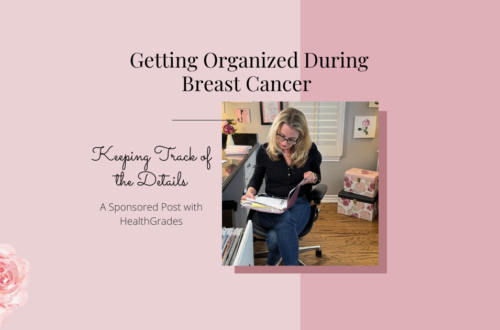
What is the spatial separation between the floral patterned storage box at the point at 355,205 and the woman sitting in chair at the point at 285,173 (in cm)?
66

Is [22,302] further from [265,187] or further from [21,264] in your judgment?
[265,187]

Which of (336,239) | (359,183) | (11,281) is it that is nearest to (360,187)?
(359,183)

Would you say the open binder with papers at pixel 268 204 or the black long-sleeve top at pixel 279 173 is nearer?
the open binder with papers at pixel 268 204

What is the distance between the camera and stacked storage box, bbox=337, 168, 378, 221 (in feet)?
6.48

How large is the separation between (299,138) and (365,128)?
21.5 inches

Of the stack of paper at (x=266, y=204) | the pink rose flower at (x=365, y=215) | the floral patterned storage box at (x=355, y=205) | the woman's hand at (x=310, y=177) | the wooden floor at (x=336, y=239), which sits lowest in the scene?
the wooden floor at (x=336, y=239)

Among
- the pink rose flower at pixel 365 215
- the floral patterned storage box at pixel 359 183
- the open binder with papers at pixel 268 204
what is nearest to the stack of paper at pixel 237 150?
the open binder with papers at pixel 268 204

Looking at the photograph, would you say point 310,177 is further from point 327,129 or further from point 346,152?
point 346,152

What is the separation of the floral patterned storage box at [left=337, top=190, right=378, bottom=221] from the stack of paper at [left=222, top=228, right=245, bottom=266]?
3.74 feet

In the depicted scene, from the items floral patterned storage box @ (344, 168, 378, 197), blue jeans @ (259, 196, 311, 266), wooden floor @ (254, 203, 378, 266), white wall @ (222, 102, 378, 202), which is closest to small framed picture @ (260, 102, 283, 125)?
white wall @ (222, 102, 378, 202)

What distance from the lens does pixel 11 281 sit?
800 millimetres

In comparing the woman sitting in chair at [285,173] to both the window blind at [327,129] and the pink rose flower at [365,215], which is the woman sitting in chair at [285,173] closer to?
the window blind at [327,129]

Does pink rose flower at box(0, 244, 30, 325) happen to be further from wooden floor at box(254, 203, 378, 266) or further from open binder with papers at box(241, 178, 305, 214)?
wooden floor at box(254, 203, 378, 266)

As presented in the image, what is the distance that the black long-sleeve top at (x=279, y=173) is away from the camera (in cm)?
149
